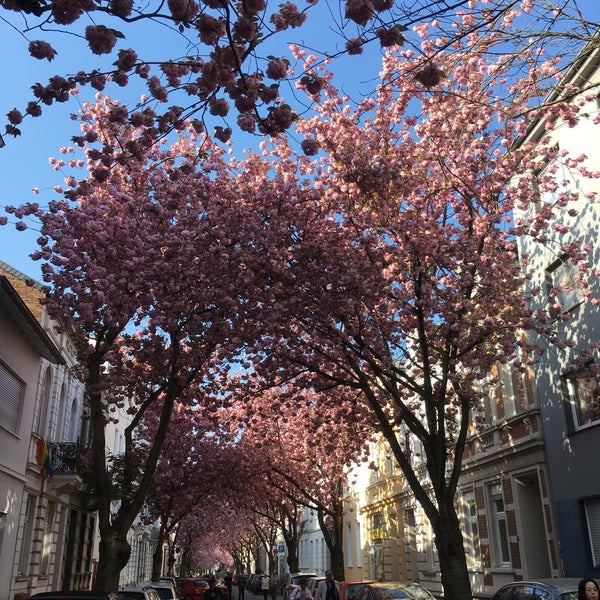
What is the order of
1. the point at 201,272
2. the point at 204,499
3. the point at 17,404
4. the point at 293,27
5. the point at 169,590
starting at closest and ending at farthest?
the point at 293,27 → the point at 201,272 → the point at 17,404 → the point at 169,590 → the point at 204,499

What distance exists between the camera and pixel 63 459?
20578 millimetres

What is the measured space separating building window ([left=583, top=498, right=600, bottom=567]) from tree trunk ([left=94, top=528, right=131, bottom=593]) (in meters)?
10.0

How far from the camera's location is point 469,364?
581 inches

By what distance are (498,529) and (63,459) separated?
1327 cm

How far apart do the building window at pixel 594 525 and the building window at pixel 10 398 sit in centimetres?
1379

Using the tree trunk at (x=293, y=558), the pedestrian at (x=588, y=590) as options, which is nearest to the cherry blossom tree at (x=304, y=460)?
the tree trunk at (x=293, y=558)

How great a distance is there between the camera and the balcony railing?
20.5 meters

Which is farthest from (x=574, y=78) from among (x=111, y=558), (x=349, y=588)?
(x=111, y=558)

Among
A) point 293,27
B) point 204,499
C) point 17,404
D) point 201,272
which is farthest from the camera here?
point 204,499

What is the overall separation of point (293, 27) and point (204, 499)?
30399 millimetres

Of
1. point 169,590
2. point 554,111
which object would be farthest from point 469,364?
point 169,590

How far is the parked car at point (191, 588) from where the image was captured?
35.2 m

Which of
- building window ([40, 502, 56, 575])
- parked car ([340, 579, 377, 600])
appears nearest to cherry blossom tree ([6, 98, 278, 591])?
parked car ([340, 579, 377, 600])

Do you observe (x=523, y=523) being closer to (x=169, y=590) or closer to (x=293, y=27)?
(x=169, y=590)
